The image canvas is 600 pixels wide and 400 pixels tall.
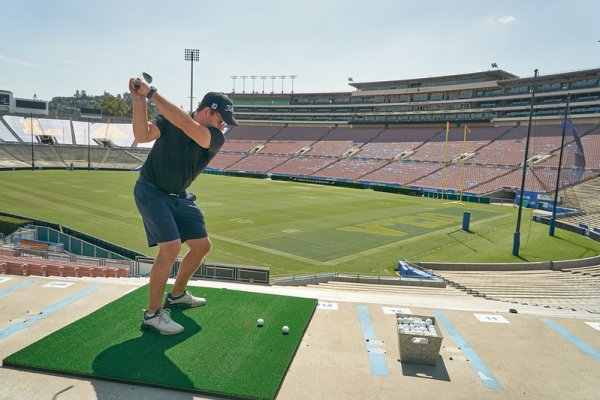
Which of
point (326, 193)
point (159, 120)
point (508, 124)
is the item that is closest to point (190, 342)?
point (159, 120)

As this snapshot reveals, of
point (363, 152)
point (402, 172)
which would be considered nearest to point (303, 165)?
point (363, 152)

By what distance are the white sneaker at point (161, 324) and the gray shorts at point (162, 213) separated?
881 millimetres

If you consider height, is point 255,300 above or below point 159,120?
below

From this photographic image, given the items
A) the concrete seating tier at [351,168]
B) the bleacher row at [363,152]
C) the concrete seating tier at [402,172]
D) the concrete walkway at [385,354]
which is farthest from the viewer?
the concrete seating tier at [351,168]

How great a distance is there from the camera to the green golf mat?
154 inches

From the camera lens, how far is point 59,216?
2448 cm

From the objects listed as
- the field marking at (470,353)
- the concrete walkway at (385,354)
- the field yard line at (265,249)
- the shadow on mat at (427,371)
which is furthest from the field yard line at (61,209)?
the shadow on mat at (427,371)

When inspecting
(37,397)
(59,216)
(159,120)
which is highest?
(159,120)

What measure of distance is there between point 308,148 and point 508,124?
31921 mm

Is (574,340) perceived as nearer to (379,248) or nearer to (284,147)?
(379,248)

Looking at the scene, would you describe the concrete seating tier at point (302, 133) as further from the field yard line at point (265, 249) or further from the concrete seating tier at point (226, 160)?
the field yard line at point (265, 249)

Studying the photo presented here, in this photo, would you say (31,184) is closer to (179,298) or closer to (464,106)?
(179,298)

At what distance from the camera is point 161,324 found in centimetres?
480

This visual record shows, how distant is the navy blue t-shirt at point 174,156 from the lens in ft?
16.0
